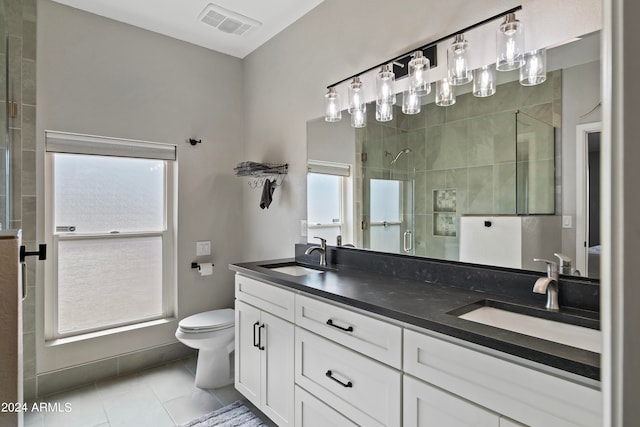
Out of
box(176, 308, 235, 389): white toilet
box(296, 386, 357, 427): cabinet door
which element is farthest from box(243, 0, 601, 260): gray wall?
box(296, 386, 357, 427): cabinet door

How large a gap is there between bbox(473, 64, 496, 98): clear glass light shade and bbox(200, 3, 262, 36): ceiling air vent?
1.81 metres

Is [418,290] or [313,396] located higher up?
[418,290]

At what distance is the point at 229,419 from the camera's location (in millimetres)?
2074

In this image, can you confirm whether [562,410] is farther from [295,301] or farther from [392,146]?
[392,146]

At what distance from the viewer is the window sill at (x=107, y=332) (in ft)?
7.95

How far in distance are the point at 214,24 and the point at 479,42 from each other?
201 centimetres

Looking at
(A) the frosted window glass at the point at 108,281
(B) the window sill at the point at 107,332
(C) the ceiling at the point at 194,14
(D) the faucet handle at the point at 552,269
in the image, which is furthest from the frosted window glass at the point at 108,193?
(D) the faucet handle at the point at 552,269

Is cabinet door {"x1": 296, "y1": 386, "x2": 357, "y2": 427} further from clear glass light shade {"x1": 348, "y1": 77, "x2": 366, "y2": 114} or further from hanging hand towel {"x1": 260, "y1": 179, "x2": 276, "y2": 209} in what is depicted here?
clear glass light shade {"x1": 348, "y1": 77, "x2": 366, "y2": 114}

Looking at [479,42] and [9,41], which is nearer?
[479,42]

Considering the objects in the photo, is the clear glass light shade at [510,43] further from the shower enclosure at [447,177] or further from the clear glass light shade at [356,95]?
the clear glass light shade at [356,95]

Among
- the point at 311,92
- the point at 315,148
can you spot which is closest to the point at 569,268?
the point at 315,148

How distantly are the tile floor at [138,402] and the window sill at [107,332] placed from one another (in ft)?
1.11

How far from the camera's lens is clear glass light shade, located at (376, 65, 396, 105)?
6.31 feet

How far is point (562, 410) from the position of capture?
863 mm
